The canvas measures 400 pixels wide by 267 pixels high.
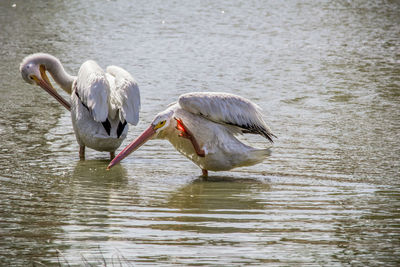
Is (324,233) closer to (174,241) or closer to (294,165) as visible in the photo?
(174,241)

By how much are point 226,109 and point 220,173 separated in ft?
2.05

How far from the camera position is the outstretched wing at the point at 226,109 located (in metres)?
5.49

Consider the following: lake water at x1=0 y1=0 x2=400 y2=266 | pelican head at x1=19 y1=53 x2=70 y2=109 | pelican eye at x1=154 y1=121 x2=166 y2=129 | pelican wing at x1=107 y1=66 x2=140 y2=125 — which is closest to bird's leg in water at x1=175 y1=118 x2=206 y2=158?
pelican eye at x1=154 y1=121 x2=166 y2=129

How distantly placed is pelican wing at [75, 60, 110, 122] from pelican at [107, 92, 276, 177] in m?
0.40

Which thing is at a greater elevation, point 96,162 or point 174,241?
point 174,241

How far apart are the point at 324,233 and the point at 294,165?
1.79m

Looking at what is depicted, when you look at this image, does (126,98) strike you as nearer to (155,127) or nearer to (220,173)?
(155,127)

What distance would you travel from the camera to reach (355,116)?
7367 millimetres

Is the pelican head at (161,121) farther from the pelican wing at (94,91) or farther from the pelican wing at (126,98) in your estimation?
the pelican wing at (94,91)

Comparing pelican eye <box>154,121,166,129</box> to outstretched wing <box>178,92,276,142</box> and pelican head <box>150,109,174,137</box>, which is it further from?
outstretched wing <box>178,92,276,142</box>

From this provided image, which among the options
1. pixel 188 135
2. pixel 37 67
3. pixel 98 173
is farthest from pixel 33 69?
pixel 188 135

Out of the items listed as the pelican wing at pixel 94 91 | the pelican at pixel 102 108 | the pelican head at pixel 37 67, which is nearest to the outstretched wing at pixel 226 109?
the pelican at pixel 102 108

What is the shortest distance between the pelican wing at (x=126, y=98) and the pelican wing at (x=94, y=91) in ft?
0.30

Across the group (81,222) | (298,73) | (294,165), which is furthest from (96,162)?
(298,73)
